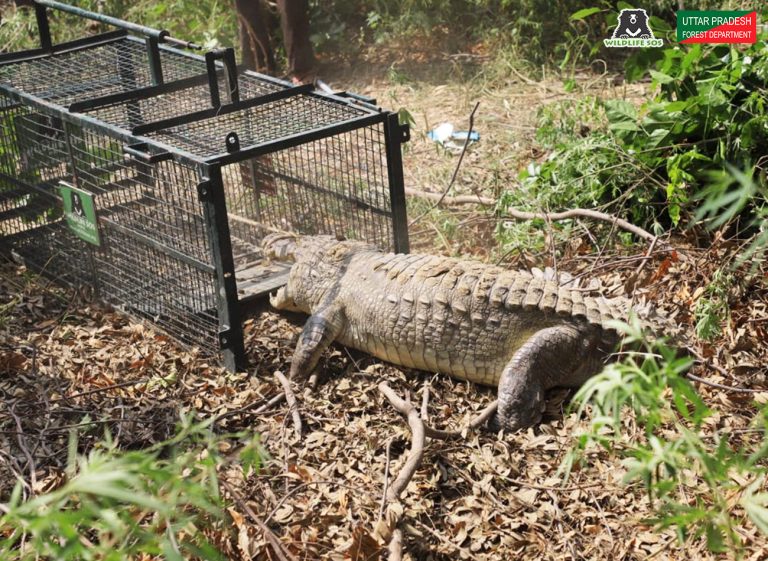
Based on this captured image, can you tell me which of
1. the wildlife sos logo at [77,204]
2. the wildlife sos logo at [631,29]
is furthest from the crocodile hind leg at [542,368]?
the wildlife sos logo at [631,29]

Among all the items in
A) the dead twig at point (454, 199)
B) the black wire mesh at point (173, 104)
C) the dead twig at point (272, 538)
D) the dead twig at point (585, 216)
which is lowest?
the dead twig at point (272, 538)

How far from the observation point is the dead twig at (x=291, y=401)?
186 inches

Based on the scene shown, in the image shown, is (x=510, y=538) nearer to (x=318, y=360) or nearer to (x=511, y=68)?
(x=318, y=360)

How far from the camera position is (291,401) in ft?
16.0

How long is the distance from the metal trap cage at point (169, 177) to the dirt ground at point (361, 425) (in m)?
0.27

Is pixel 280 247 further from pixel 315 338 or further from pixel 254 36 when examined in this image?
pixel 254 36

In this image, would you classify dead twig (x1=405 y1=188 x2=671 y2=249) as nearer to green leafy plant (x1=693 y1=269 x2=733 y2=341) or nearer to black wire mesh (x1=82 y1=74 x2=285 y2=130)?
green leafy plant (x1=693 y1=269 x2=733 y2=341)

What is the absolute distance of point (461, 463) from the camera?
4.39 m

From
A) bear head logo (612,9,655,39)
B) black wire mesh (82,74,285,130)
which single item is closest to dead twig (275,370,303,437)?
A: black wire mesh (82,74,285,130)

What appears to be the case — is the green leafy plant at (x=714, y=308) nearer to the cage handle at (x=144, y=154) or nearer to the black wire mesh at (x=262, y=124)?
the black wire mesh at (x=262, y=124)

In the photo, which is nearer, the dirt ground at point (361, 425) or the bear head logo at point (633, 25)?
the dirt ground at point (361, 425)

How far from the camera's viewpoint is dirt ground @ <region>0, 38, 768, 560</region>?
3918mm

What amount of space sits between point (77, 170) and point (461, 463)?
9.34 ft

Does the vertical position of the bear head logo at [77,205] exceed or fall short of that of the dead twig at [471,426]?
it exceeds it
